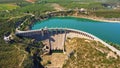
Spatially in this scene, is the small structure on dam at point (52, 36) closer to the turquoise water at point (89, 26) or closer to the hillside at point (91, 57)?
the hillside at point (91, 57)

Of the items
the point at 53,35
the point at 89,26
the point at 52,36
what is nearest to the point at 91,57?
the point at 52,36

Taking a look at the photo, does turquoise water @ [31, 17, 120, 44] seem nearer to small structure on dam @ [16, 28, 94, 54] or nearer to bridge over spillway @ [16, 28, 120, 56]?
bridge over spillway @ [16, 28, 120, 56]

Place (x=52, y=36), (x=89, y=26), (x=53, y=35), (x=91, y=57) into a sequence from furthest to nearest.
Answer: (x=89, y=26)
(x=53, y=35)
(x=52, y=36)
(x=91, y=57)

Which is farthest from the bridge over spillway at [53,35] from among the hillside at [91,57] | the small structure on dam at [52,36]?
the hillside at [91,57]

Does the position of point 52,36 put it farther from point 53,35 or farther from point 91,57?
point 91,57

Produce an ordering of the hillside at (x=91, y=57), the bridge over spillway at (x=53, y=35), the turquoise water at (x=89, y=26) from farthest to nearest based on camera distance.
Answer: the turquoise water at (x=89, y=26) → the bridge over spillway at (x=53, y=35) → the hillside at (x=91, y=57)

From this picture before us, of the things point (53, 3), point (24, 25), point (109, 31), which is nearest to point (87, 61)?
point (109, 31)
